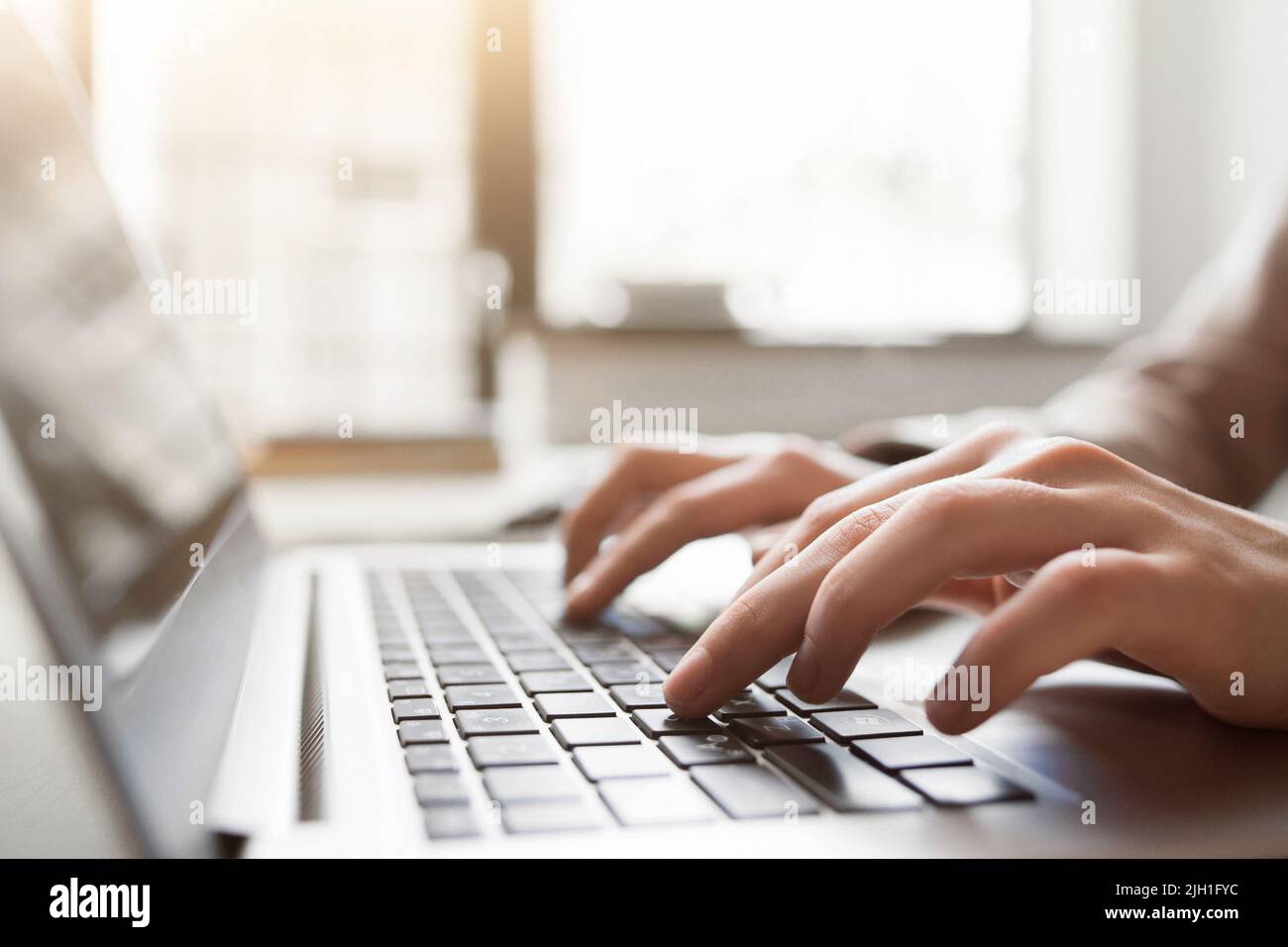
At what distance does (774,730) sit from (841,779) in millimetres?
51

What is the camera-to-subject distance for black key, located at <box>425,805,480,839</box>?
0.80 feet

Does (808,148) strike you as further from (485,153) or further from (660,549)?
(660,549)

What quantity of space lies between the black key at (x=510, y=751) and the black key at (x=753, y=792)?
0.05 m

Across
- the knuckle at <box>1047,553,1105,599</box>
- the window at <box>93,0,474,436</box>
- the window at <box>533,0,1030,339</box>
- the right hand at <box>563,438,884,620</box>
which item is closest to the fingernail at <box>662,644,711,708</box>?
the knuckle at <box>1047,553,1105,599</box>

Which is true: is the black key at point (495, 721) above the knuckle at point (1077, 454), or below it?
below

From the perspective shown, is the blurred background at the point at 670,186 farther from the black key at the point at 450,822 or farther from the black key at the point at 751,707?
the black key at the point at 450,822

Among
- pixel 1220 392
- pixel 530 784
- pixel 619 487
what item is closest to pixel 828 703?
pixel 530 784

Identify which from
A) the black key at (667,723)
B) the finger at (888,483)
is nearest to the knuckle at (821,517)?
the finger at (888,483)

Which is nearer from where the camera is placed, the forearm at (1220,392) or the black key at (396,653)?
the black key at (396,653)

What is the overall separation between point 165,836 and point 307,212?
2090 mm

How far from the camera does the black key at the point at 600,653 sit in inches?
17.5

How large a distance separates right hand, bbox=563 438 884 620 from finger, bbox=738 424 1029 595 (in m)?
0.15
